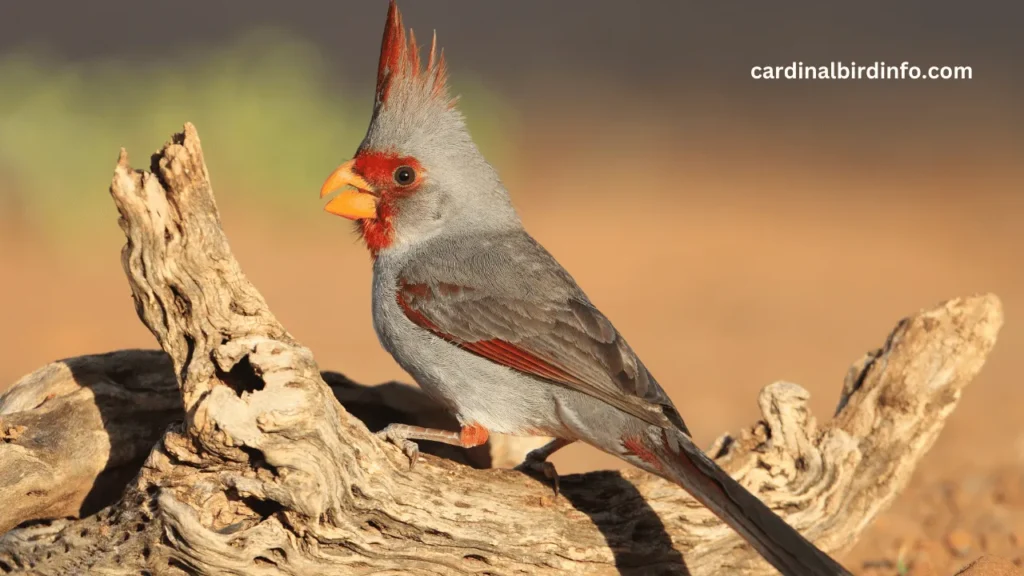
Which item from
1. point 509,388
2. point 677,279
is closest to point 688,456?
point 509,388

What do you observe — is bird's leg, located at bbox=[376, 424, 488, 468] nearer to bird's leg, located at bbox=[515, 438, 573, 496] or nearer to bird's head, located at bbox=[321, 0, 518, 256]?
bird's leg, located at bbox=[515, 438, 573, 496]

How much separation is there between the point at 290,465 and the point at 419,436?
75 centimetres

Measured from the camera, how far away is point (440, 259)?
13.7ft

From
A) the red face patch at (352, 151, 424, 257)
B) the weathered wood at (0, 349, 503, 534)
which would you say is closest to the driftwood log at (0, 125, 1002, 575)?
the weathered wood at (0, 349, 503, 534)

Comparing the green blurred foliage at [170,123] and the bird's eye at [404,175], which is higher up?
the green blurred foliage at [170,123]

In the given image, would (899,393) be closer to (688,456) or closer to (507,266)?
(688,456)

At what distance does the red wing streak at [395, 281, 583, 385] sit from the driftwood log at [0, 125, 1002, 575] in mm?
377

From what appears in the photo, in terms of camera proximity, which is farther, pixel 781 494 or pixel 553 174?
pixel 553 174

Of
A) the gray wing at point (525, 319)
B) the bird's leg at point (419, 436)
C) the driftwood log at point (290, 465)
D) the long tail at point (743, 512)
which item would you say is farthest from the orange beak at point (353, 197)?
the long tail at point (743, 512)

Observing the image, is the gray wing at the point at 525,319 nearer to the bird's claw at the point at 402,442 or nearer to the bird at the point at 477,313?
the bird at the point at 477,313

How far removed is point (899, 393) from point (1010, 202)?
21.4ft

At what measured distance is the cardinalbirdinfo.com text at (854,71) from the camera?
1174 centimetres

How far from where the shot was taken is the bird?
3.73m

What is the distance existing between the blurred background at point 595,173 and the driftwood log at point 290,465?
5.44 feet
